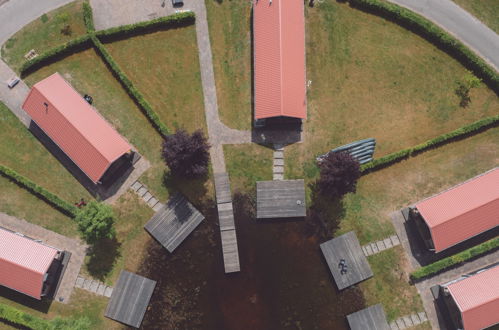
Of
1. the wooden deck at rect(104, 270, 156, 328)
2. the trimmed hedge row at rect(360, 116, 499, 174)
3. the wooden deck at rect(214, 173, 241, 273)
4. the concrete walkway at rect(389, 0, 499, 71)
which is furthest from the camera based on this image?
the concrete walkway at rect(389, 0, 499, 71)

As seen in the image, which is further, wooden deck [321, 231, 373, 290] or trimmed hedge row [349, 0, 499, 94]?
trimmed hedge row [349, 0, 499, 94]

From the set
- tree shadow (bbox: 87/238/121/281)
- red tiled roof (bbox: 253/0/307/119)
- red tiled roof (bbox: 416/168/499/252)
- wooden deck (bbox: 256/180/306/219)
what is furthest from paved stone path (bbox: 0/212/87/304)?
red tiled roof (bbox: 416/168/499/252)

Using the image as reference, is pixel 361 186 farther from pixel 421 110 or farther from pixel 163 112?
pixel 163 112

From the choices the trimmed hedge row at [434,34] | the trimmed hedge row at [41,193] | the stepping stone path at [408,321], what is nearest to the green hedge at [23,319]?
the trimmed hedge row at [41,193]

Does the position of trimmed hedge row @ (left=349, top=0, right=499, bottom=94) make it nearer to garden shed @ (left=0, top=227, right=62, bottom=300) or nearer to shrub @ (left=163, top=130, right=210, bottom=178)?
shrub @ (left=163, top=130, right=210, bottom=178)

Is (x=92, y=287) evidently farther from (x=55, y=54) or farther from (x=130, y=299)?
(x=55, y=54)

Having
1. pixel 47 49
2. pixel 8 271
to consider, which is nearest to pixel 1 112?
pixel 47 49
